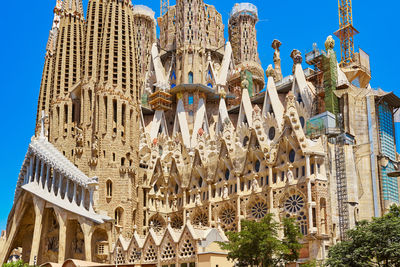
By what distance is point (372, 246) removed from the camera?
27.4 m

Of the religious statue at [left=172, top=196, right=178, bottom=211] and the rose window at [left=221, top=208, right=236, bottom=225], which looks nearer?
the rose window at [left=221, top=208, right=236, bottom=225]

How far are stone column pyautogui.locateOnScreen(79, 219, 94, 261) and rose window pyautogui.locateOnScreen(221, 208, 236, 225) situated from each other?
34.1ft

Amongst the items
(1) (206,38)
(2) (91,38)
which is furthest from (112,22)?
(1) (206,38)

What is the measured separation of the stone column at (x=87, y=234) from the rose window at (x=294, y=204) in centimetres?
1473

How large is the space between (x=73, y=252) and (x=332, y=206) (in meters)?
20.2

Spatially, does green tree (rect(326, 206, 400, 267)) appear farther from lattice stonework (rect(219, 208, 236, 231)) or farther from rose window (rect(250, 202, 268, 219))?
lattice stonework (rect(219, 208, 236, 231))

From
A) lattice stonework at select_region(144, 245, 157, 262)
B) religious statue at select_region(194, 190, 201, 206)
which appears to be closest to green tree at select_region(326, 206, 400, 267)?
lattice stonework at select_region(144, 245, 157, 262)

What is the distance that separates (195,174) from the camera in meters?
49.4

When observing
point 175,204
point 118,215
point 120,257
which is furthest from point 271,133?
point 120,257

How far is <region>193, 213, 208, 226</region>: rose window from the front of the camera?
4719cm

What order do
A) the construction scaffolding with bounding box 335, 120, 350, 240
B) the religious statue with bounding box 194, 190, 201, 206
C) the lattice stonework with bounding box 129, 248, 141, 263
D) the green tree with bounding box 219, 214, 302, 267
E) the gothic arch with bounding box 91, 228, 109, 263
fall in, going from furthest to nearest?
the religious statue with bounding box 194, 190, 201, 206 < the gothic arch with bounding box 91, 228, 109, 263 < the lattice stonework with bounding box 129, 248, 141, 263 < the construction scaffolding with bounding box 335, 120, 350, 240 < the green tree with bounding box 219, 214, 302, 267

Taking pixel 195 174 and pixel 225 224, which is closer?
pixel 225 224

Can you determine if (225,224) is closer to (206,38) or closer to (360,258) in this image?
(360,258)

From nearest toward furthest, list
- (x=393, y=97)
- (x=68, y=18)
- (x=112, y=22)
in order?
1. (x=393, y=97)
2. (x=112, y=22)
3. (x=68, y=18)
